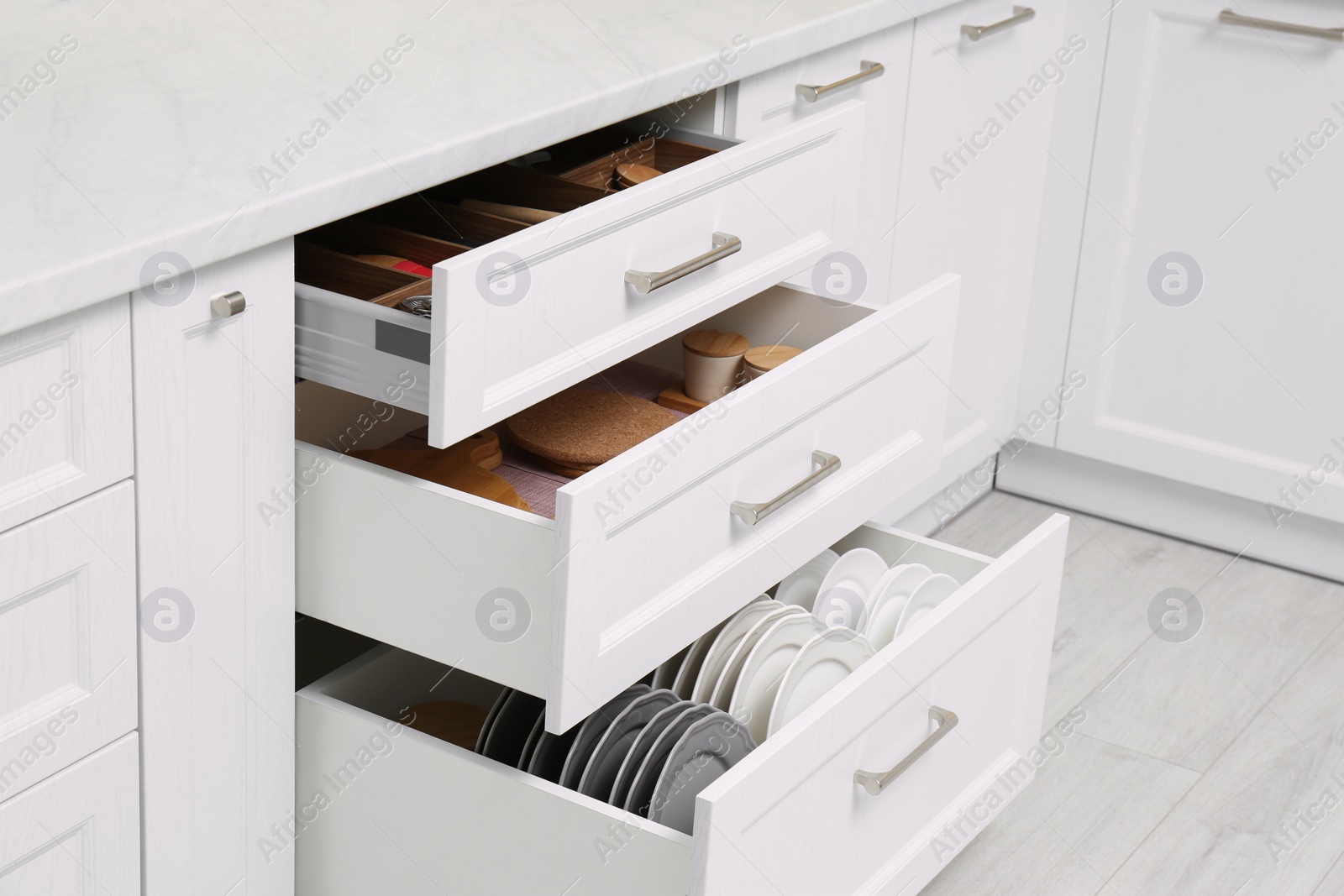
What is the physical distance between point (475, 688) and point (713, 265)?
531mm

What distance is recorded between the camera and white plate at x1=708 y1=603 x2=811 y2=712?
1396mm

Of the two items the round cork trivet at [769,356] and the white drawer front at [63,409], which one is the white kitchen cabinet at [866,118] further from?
the white drawer front at [63,409]

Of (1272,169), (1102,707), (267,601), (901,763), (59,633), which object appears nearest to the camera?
(59,633)

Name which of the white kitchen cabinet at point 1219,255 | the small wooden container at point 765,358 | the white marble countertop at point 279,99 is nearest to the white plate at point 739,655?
the small wooden container at point 765,358

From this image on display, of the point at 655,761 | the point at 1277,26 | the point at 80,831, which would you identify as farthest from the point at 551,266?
the point at 1277,26

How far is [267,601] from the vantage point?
4.00 ft

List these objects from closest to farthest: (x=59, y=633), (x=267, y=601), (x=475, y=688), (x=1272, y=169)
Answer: (x=59, y=633)
(x=267, y=601)
(x=475, y=688)
(x=1272, y=169)

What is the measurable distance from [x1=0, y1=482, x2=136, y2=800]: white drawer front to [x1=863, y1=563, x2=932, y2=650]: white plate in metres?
0.69

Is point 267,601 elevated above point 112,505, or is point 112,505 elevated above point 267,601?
point 112,505

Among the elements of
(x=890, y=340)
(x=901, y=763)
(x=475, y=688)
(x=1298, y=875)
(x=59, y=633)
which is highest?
(x=890, y=340)

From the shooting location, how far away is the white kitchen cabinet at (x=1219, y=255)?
2084 mm

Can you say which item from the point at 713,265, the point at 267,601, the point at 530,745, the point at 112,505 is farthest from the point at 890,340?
the point at 112,505

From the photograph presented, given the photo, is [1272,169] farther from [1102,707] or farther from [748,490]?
[748,490]

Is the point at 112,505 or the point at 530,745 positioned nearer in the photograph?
the point at 112,505
